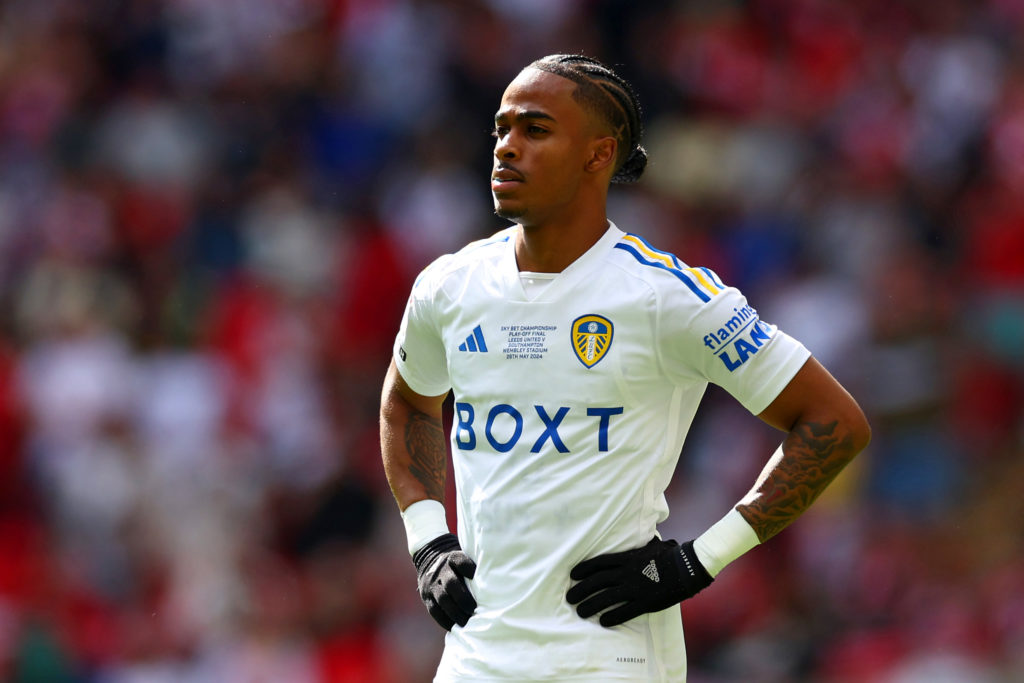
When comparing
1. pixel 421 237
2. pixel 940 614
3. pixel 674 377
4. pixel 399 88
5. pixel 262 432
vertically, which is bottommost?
pixel 940 614

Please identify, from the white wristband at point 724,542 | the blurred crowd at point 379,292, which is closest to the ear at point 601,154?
the white wristband at point 724,542

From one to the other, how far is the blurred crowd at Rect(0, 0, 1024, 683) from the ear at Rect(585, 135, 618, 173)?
16.1 ft

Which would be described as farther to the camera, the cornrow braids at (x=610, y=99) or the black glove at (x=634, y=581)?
the cornrow braids at (x=610, y=99)

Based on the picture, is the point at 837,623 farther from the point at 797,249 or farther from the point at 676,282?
the point at 676,282

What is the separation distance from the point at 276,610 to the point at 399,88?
468 centimetres

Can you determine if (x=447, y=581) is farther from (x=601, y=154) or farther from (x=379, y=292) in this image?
(x=379, y=292)

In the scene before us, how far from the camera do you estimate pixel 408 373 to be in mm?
4910

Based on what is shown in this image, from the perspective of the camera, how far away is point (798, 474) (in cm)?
430

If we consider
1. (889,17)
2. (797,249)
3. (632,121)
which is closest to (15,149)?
(797,249)

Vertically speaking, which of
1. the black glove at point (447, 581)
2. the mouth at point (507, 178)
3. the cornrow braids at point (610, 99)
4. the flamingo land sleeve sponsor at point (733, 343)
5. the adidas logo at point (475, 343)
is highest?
the cornrow braids at point (610, 99)

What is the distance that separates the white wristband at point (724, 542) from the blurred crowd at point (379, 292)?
15.0 ft

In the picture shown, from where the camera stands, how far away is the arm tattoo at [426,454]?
5008mm

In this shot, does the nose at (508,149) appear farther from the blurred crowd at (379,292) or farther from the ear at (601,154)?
the blurred crowd at (379,292)

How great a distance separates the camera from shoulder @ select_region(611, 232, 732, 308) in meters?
4.26
